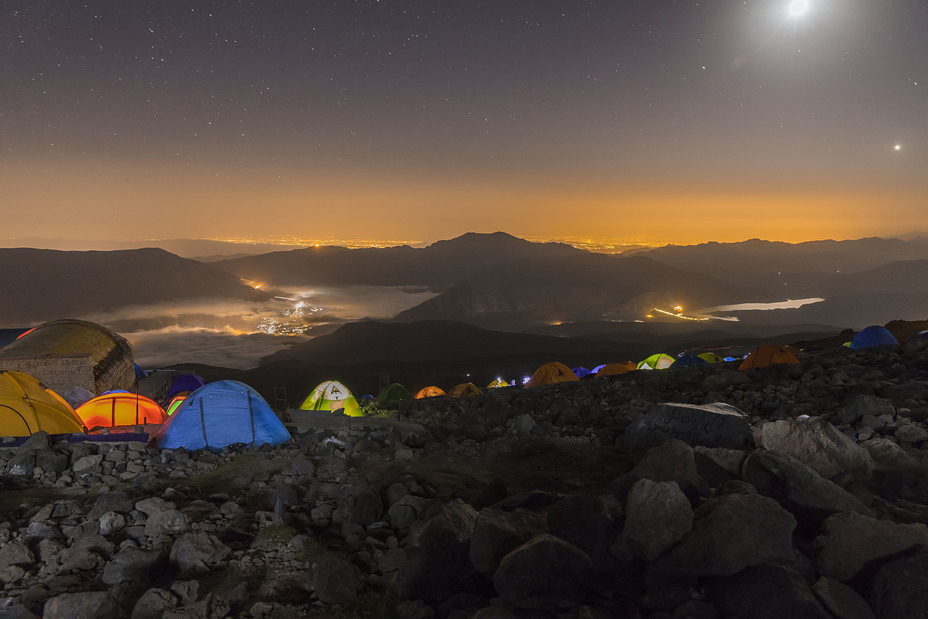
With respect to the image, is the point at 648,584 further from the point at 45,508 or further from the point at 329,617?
the point at 45,508

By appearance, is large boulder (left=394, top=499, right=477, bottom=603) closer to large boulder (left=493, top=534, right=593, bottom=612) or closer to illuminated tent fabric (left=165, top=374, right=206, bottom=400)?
large boulder (left=493, top=534, right=593, bottom=612)

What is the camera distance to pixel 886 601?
311cm

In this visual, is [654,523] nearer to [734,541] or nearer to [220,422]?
[734,541]

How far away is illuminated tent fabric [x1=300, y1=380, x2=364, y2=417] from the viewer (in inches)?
884

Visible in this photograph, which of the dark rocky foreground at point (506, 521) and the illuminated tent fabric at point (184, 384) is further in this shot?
the illuminated tent fabric at point (184, 384)

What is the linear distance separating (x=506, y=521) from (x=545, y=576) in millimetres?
721

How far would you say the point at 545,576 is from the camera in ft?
11.6

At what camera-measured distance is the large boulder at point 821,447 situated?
548 cm

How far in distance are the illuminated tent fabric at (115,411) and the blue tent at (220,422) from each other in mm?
6955

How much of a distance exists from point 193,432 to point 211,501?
3686mm

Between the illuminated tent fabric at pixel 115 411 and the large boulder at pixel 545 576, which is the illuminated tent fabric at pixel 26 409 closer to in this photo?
the illuminated tent fabric at pixel 115 411

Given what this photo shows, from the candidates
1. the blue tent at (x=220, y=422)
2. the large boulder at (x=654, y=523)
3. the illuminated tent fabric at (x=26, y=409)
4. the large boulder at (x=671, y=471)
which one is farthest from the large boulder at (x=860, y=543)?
the illuminated tent fabric at (x=26, y=409)

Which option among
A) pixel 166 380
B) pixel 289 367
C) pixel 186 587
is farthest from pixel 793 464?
pixel 289 367

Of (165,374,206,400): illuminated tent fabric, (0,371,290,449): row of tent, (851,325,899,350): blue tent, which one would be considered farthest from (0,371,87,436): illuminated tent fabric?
(851,325,899,350): blue tent
